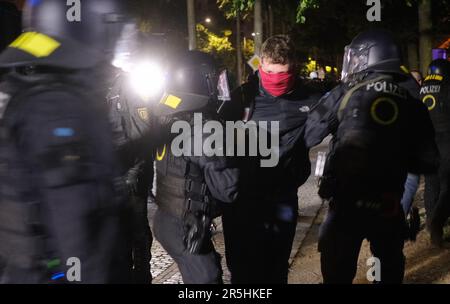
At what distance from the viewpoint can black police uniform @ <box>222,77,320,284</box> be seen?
3607mm

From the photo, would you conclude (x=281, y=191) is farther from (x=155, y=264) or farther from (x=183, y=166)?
(x=155, y=264)

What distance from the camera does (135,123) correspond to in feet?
11.7

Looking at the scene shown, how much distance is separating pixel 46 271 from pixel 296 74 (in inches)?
87.6

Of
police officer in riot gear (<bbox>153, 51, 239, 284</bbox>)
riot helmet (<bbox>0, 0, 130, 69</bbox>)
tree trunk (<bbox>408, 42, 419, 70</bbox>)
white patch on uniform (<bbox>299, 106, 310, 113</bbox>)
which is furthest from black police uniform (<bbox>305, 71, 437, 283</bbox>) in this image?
tree trunk (<bbox>408, 42, 419, 70</bbox>)

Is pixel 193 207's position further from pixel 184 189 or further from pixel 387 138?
pixel 387 138

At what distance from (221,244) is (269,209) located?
2.66m

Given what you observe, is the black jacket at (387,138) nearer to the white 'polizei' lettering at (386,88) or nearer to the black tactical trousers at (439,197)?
the white 'polizei' lettering at (386,88)

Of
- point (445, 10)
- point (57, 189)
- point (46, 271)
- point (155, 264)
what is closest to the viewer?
point (57, 189)

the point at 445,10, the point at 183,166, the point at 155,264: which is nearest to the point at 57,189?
the point at 183,166

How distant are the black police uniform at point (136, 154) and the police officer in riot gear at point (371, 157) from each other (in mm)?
1127

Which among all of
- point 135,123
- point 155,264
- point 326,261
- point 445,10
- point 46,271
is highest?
point 445,10

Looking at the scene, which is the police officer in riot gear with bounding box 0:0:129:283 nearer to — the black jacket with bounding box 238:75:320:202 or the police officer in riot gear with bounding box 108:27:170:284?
the police officer in riot gear with bounding box 108:27:170:284

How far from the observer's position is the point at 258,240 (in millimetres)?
3613

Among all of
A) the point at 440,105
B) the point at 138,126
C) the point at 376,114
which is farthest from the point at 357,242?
the point at 440,105
